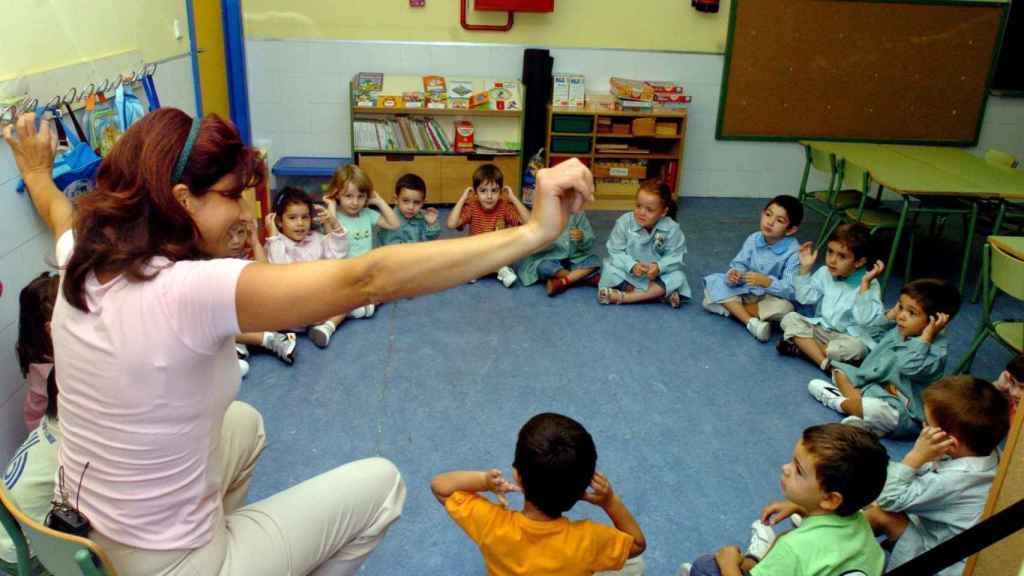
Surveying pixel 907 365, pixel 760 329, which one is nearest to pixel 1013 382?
pixel 907 365

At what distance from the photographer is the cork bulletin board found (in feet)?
20.0

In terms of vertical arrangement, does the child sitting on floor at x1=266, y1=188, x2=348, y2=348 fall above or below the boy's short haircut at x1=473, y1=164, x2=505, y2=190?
below

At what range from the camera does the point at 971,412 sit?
222 cm

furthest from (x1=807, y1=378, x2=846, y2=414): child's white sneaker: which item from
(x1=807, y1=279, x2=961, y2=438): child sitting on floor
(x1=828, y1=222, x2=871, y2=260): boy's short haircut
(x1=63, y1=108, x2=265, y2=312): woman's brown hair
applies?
(x1=63, y1=108, x2=265, y2=312): woman's brown hair

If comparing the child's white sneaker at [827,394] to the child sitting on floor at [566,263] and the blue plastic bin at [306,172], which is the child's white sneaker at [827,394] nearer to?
the child sitting on floor at [566,263]

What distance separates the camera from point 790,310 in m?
4.02

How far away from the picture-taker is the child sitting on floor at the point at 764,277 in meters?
4.03

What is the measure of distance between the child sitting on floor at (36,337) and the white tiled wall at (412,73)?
360cm

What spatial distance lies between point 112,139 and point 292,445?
1.39 meters

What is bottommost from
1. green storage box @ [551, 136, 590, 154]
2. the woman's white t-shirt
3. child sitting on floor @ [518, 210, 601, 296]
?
child sitting on floor @ [518, 210, 601, 296]

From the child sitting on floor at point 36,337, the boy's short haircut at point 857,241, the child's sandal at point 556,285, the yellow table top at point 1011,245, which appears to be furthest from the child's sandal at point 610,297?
the child sitting on floor at point 36,337

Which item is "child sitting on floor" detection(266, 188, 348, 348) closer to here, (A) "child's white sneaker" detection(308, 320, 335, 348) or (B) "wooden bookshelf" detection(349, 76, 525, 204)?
→ (A) "child's white sneaker" detection(308, 320, 335, 348)

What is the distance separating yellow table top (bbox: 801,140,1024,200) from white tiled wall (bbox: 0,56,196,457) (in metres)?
3.99

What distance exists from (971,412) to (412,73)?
15.4 feet
